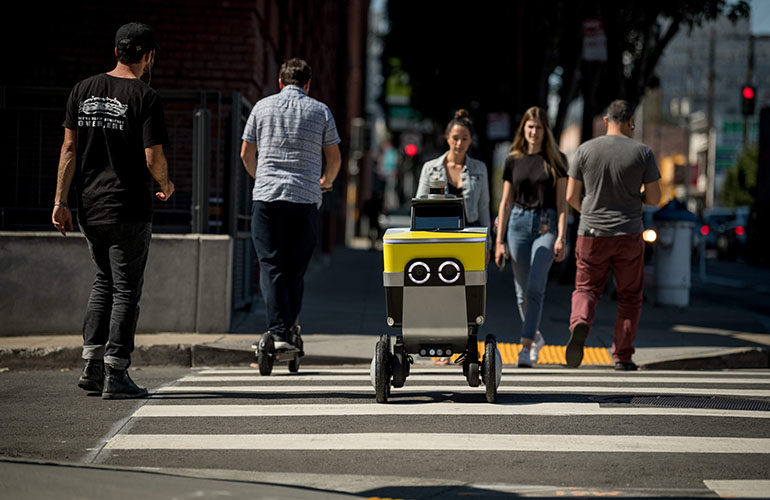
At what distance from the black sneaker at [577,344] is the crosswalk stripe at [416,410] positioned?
4.67ft

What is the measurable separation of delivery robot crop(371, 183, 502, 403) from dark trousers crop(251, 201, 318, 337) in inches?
48.0

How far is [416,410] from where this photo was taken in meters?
6.45

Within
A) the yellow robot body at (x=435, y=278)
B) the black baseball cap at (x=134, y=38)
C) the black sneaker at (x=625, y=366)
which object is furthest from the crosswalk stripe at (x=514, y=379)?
the black baseball cap at (x=134, y=38)

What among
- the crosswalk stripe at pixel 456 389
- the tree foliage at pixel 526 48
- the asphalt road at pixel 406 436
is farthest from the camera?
the tree foliage at pixel 526 48

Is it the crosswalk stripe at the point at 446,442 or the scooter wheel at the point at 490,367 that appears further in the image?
the scooter wheel at the point at 490,367

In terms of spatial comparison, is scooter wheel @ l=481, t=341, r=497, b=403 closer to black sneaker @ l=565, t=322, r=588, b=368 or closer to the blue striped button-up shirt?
black sneaker @ l=565, t=322, r=588, b=368

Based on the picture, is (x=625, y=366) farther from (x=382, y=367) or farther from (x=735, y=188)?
(x=735, y=188)

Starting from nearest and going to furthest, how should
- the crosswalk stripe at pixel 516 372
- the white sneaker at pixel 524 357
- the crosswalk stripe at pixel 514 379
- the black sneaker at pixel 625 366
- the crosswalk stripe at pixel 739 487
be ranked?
the crosswalk stripe at pixel 739 487 → the crosswalk stripe at pixel 514 379 → the crosswalk stripe at pixel 516 372 → the black sneaker at pixel 625 366 → the white sneaker at pixel 524 357

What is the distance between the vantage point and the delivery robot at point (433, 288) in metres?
6.47

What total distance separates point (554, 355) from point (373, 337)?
1.66m

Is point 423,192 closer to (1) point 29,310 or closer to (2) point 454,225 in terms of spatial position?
(2) point 454,225

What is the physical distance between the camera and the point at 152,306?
982 centimetres

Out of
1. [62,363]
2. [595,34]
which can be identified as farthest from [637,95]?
[62,363]

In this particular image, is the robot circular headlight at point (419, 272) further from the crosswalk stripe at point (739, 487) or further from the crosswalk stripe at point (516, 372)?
the crosswalk stripe at point (739, 487)
